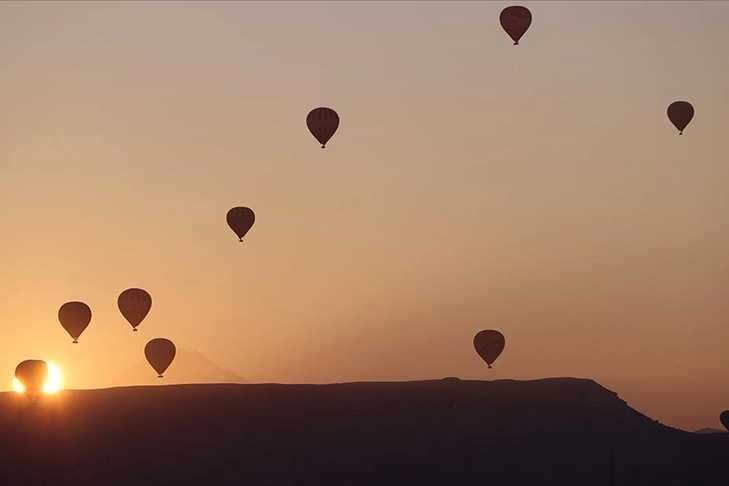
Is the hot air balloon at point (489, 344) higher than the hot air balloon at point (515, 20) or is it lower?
lower

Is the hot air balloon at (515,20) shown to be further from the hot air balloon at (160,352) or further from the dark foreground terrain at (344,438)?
the hot air balloon at (160,352)

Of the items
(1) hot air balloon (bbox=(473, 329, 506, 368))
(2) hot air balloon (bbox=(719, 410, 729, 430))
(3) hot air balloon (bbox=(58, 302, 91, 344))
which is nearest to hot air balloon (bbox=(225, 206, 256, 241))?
(3) hot air balloon (bbox=(58, 302, 91, 344))

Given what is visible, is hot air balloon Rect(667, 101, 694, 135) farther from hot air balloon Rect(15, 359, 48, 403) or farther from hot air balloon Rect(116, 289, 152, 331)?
hot air balloon Rect(15, 359, 48, 403)

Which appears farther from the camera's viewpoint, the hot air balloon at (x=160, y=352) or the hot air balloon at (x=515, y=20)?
the hot air balloon at (x=160, y=352)

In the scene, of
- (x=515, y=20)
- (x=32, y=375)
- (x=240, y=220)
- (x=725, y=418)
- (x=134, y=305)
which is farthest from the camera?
(x=725, y=418)

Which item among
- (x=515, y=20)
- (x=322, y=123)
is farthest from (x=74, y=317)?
(x=515, y=20)

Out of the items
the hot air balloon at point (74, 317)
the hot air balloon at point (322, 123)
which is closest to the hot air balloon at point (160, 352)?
the hot air balloon at point (74, 317)

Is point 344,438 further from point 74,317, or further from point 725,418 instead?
point 725,418

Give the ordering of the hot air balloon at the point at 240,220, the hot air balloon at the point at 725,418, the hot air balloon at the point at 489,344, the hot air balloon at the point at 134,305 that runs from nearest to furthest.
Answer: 1. the hot air balloon at the point at 240,220
2. the hot air balloon at the point at 134,305
3. the hot air balloon at the point at 489,344
4. the hot air balloon at the point at 725,418
